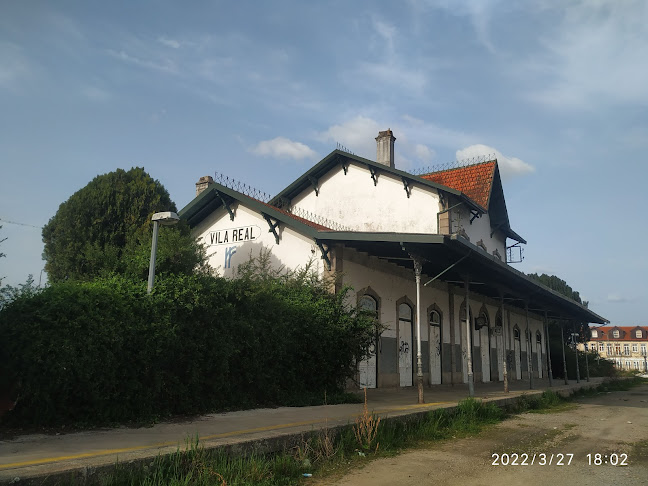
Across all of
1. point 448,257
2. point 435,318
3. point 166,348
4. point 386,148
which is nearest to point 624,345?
point 386,148

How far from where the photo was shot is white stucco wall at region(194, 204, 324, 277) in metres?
14.8

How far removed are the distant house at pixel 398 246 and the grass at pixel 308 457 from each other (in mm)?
3563

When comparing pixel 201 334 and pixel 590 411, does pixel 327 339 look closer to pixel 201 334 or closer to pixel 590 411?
pixel 201 334

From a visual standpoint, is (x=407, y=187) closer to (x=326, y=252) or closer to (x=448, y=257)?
(x=448, y=257)

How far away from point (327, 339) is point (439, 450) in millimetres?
4329

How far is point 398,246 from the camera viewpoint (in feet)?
44.5

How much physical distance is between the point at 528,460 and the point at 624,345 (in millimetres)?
116242

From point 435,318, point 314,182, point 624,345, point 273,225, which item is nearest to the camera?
point 273,225

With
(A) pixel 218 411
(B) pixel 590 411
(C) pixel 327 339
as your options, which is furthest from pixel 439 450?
(B) pixel 590 411

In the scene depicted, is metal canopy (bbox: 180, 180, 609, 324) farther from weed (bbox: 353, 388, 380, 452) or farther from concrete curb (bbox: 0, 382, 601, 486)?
weed (bbox: 353, 388, 380, 452)

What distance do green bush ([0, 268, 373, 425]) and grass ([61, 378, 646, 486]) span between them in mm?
2293

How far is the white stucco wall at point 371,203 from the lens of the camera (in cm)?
1869

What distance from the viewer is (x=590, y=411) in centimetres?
1274

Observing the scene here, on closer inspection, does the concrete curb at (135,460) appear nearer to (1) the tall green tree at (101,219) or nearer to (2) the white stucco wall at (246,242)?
(2) the white stucco wall at (246,242)
